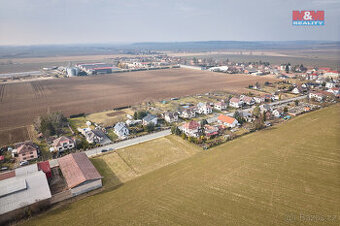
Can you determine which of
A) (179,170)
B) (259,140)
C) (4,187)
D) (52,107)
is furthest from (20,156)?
(259,140)

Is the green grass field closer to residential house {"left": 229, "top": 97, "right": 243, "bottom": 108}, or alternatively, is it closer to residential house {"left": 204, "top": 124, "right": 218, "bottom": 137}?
residential house {"left": 204, "top": 124, "right": 218, "bottom": 137}

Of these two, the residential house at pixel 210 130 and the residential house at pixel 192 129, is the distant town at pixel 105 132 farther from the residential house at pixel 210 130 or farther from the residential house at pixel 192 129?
the residential house at pixel 210 130

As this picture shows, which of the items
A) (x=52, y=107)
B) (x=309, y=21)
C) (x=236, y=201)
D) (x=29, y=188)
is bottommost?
(x=236, y=201)

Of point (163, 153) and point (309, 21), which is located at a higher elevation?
point (309, 21)

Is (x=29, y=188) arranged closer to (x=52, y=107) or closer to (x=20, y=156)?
(x=20, y=156)

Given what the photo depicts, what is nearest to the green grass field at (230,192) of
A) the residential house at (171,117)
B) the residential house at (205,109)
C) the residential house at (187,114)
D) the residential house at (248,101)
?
the residential house at (171,117)

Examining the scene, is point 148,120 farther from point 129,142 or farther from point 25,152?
point 25,152

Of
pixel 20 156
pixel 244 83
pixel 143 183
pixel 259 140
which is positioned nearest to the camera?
pixel 143 183
